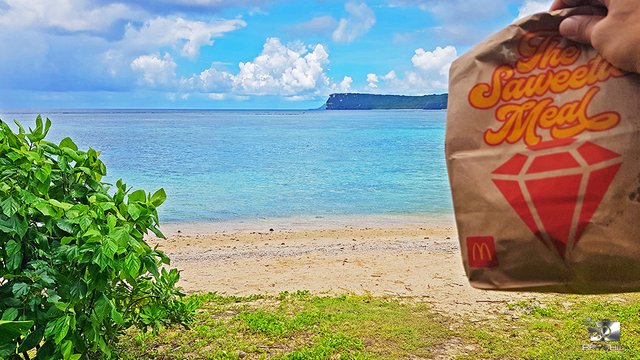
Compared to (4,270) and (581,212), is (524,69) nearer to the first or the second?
(581,212)

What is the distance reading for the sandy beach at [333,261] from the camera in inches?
285

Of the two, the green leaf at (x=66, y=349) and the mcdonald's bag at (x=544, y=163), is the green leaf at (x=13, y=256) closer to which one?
the green leaf at (x=66, y=349)

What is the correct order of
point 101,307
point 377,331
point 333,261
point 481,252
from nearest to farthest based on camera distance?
point 481,252 → point 101,307 → point 377,331 → point 333,261

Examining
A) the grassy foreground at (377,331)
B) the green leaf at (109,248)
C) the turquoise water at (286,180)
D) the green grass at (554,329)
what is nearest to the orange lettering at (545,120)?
the green leaf at (109,248)

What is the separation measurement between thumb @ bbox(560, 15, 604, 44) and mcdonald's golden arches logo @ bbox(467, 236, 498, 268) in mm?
530

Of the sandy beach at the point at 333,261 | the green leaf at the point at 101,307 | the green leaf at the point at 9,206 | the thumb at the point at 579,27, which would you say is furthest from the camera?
the sandy beach at the point at 333,261

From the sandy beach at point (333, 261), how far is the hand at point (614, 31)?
508cm

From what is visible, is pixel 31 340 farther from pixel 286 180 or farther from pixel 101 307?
pixel 286 180

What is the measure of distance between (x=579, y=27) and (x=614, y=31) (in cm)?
10

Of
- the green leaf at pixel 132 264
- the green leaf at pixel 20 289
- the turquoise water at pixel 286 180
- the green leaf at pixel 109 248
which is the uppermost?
the green leaf at pixel 109 248

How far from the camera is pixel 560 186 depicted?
4.41ft

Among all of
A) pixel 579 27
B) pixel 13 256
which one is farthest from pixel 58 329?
pixel 579 27

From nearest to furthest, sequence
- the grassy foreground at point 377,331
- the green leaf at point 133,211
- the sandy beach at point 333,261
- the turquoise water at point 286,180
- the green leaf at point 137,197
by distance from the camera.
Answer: the green leaf at point 133,211
the green leaf at point 137,197
the grassy foreground at point 377,331
the sandy beach at point 333,261
the turquoise water at point 286,180

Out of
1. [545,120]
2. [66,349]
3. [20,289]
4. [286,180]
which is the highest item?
[545,120]
